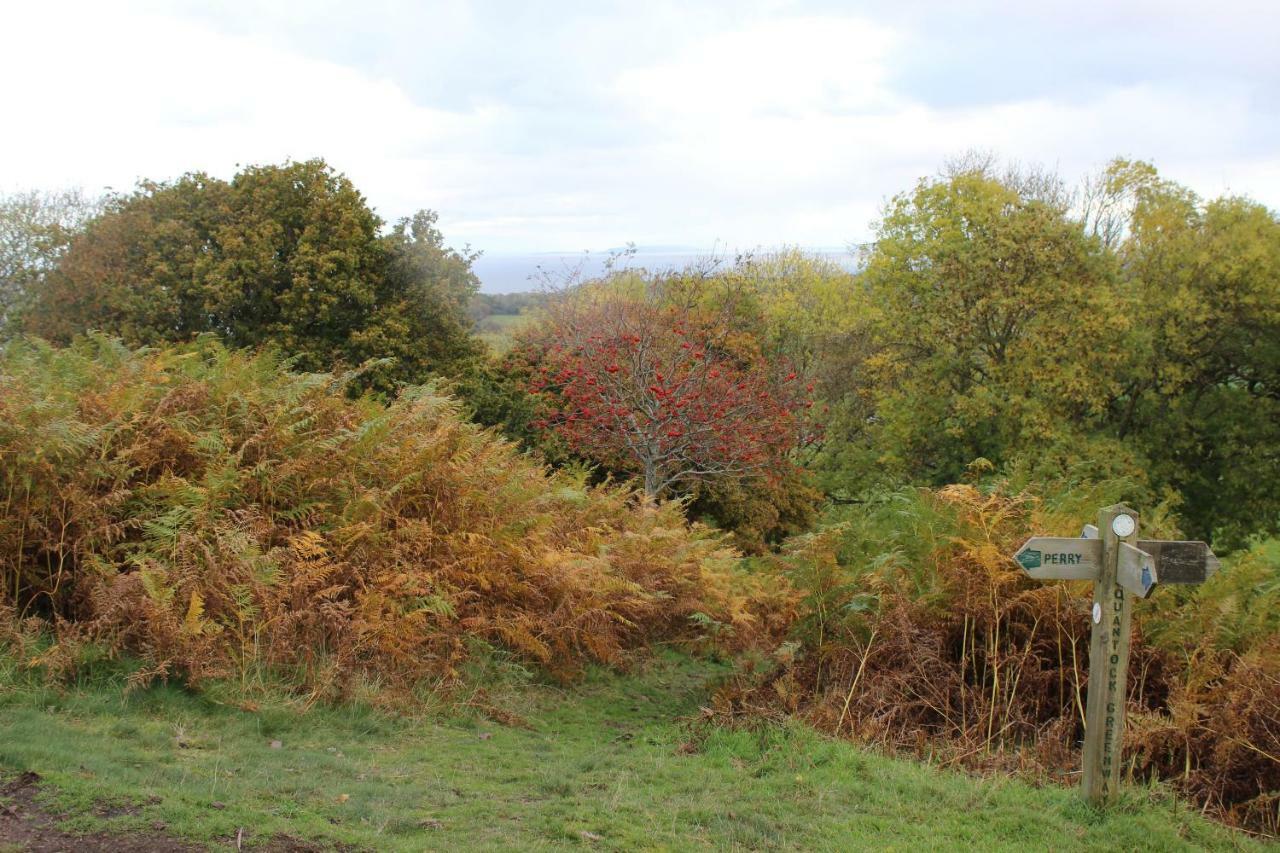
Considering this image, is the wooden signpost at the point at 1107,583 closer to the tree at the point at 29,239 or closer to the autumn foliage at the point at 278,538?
the autumn foliage at the point at 278,538

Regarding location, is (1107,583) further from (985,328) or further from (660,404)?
(985,328)

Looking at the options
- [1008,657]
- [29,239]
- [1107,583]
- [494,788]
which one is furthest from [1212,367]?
[29,239]

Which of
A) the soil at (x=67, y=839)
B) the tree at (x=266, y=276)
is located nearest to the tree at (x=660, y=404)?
the tree at (x=266, y=276)

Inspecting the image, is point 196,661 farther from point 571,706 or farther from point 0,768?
point 571,706

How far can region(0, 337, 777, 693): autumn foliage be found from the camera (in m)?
7.12

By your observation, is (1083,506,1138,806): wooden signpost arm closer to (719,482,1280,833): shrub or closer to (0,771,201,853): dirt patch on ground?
(719,482,1280,833): shrub

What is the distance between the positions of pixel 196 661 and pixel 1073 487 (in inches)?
288

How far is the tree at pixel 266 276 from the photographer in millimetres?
16984

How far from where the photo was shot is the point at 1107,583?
5.52 metres

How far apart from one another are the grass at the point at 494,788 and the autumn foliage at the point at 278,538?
0.56 metres

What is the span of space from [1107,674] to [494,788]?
3529 mm

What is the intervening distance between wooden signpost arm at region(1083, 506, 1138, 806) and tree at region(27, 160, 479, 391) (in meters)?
13.5

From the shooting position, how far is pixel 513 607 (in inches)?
352

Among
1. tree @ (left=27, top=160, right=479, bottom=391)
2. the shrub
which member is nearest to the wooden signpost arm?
the shrub
